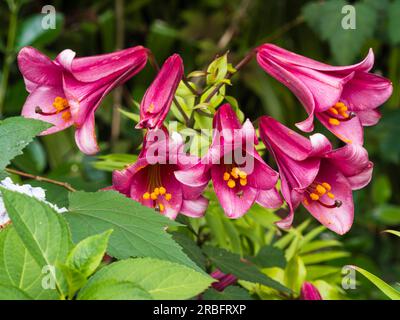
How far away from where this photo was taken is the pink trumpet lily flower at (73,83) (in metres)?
0.74

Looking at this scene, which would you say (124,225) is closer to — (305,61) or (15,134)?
(15,134)

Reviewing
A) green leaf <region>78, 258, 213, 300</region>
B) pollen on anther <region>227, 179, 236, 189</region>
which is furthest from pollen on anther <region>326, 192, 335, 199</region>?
green leaf <region>78, 258, 213, 300</region>

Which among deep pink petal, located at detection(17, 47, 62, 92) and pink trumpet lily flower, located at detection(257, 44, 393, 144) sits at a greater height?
deep pink petal, located at detection(17, 47, 62, 92)

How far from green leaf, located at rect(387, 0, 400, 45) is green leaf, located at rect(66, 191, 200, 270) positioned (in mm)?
1085

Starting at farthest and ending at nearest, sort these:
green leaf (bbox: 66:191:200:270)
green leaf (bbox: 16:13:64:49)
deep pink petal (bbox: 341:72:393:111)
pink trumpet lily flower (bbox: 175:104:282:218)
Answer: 1. green leaf (bbox: 16:13:64:49)
2. deep pink petal (bbox: 341:72:393:111)
3. pink trumpet lily flower (bbox: 175:104:282:218)
4. green leaf (bbox: 66:191:200:270)

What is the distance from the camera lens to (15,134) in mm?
568

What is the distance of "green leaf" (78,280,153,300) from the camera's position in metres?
0.42

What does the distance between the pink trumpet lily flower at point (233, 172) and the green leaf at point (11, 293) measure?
0.27m

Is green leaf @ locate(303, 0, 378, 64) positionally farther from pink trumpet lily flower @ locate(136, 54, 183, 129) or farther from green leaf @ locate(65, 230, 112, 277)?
green leaf @ locate(65, 230, 112, 277)

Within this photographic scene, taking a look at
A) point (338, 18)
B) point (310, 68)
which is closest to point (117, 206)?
point (310, 68)

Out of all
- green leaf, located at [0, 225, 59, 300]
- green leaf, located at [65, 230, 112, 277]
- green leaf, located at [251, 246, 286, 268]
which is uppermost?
green leaf, located at [65, 230, 112, 277]

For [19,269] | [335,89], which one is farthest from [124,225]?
[335,89]

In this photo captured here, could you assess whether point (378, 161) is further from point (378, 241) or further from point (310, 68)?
point (310, 68)

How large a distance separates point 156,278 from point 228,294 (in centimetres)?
28
